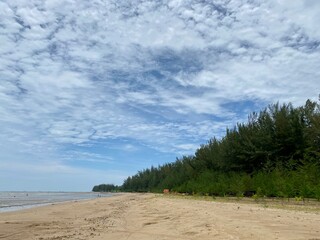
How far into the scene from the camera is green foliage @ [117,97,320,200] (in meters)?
27.9

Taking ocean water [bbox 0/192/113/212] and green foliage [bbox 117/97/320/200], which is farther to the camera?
ocean water [bbox 0/192/113/212]

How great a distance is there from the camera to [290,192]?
81.4ft

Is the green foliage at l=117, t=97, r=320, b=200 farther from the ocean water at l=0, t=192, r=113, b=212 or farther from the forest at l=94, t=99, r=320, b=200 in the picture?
the ocean water at l=0, t=192, r=113, b=212

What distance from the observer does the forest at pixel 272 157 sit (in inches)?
1101

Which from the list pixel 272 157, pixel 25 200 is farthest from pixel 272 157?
pixel 25 200

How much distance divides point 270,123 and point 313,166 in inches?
685

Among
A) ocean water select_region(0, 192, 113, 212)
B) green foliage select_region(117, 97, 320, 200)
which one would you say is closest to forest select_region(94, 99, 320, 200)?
green foliage select_region(117, 97, 320, 200)

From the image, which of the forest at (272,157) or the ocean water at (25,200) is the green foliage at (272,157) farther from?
the ocean water at (25,200)

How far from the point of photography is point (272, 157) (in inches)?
1700

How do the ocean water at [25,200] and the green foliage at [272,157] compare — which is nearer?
the green foliage at [272,157]

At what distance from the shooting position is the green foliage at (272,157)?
27.9 meters

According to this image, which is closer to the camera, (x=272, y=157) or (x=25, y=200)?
(x=272, y=157)

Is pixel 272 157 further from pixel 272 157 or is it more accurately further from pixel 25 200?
pixel 25 200

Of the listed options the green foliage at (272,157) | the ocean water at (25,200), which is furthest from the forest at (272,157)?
the ocean water at (25,200)
